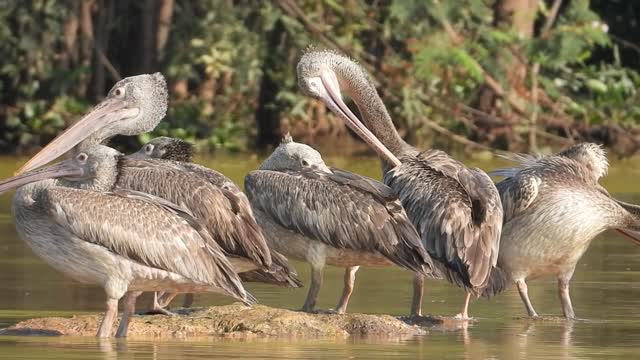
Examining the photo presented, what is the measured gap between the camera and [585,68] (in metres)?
26.8

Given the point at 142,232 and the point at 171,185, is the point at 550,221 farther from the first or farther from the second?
the point at 142,232

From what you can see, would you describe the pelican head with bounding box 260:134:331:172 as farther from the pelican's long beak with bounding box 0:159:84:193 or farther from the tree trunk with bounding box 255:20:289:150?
the tree trunk with bounding box 255:20:289:150

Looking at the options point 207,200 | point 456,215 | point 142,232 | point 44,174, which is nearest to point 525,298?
point 456,215

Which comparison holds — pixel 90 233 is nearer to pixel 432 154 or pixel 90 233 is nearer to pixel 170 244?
pixel 170 244

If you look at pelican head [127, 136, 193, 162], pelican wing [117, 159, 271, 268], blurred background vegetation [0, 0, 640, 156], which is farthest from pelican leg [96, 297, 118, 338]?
blurred background vegetation [0, 0, 640, 156]

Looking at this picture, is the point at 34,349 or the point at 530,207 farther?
the point at 530,207

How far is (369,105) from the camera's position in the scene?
13258 mm

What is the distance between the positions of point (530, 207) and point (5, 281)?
3.40 metres

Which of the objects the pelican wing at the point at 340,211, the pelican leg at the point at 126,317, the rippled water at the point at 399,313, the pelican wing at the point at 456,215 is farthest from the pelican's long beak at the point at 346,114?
the pelican leg at the point at 126,317

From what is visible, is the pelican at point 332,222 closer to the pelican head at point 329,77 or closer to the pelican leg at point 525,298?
the pelican leg at point 525,298

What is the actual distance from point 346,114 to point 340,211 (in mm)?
1915

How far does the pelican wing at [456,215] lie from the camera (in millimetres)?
11039

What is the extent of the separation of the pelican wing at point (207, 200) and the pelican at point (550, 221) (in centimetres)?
174

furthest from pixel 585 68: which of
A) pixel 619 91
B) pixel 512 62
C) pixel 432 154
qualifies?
pixel 432 154
